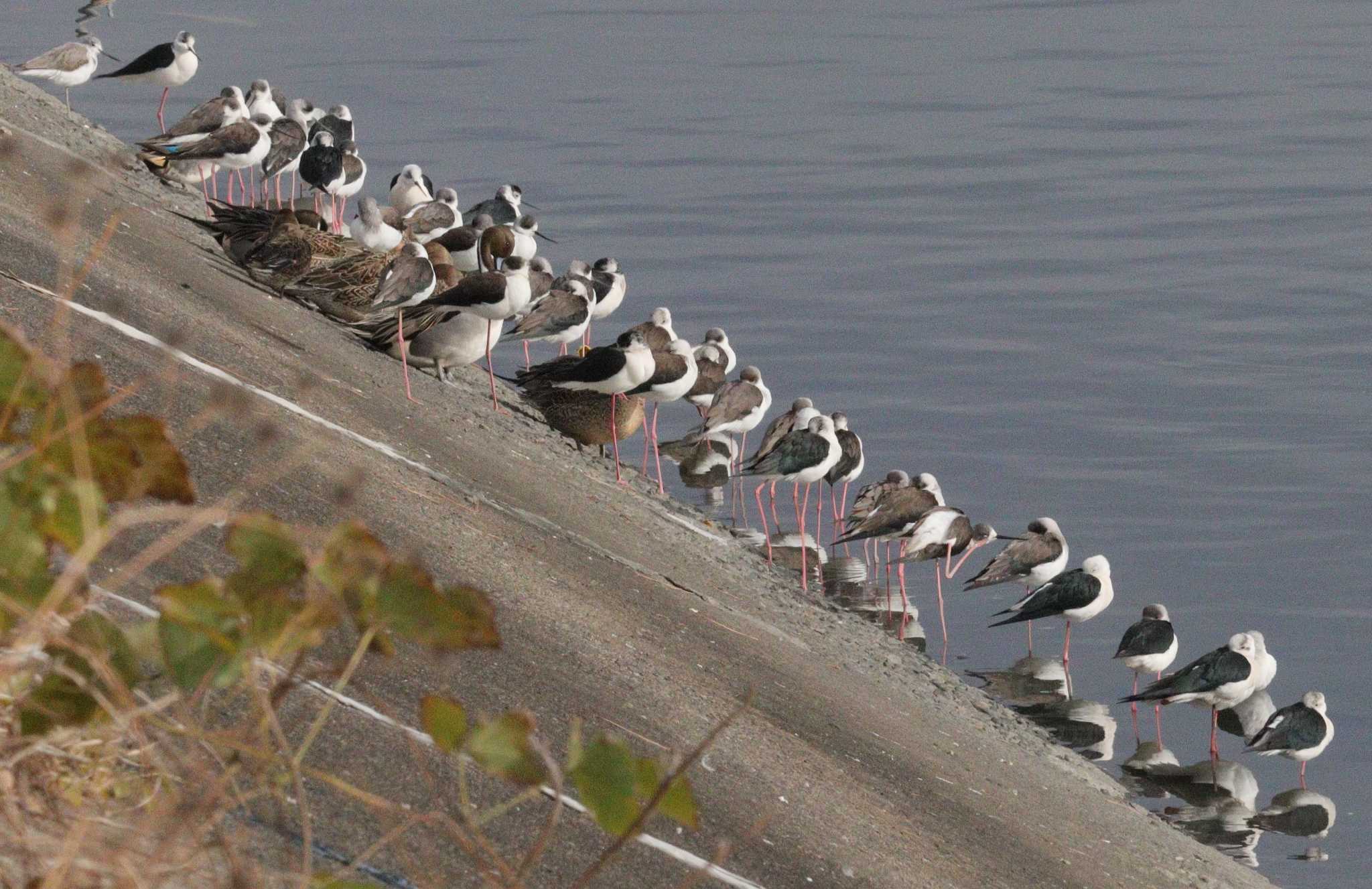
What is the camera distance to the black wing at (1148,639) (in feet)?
41.3

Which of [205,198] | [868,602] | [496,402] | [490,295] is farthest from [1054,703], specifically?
[205,198]

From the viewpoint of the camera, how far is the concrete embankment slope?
6.15 m

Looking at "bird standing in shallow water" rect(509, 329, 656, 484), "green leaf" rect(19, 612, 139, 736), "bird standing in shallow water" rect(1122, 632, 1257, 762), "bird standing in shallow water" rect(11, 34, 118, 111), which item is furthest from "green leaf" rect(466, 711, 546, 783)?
"bird standing in shallow water" rect(11, 34, 118, 111)

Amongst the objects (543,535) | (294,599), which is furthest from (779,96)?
(294,599)

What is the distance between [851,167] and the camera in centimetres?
3053

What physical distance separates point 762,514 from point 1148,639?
3554 mm

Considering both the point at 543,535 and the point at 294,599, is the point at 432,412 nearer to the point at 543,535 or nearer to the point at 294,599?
the point at 543,535

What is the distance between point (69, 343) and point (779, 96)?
30474 mm

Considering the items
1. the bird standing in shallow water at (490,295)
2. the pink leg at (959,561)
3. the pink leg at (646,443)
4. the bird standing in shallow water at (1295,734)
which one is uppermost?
the bird standing in shallow water at (490,295)

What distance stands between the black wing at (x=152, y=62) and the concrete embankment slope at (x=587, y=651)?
12.0 metres

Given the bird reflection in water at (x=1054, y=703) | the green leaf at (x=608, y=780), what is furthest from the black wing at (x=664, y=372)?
the green leaf at (x=608, y=780)

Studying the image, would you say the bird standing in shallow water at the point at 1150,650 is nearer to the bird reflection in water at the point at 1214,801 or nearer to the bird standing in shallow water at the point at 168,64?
the bird reflection in water at the point at 1214,801

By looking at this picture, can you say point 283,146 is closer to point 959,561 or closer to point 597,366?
point 597,366

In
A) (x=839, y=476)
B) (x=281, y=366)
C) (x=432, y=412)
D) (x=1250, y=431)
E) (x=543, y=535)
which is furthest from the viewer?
(x=1250, y=431)
